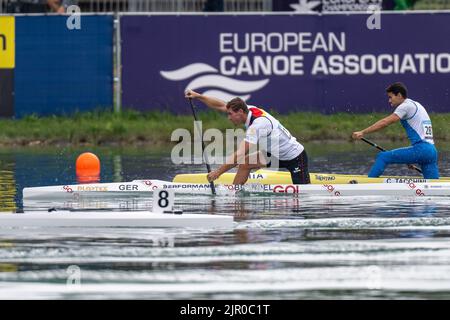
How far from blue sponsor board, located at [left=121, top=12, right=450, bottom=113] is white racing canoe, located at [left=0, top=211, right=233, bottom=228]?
13.2 m

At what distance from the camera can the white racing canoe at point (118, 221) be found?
1617 centimetres

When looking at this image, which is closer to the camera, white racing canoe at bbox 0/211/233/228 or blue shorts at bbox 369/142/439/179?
white racing canoe at bbox 0/211/233/228

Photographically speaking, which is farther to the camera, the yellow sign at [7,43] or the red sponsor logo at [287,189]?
the yellow sign at [7,43]

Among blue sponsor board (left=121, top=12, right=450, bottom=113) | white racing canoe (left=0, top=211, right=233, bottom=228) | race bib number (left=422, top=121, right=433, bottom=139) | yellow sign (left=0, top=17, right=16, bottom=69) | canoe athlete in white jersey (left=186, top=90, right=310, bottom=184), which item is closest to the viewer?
white racing canoe (left=0, top=211, right=233, bottom=228)

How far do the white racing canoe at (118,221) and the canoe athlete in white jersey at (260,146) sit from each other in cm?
293

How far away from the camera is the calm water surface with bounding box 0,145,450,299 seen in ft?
40.7

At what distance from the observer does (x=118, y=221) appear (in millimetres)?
16266

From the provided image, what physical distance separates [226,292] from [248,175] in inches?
314

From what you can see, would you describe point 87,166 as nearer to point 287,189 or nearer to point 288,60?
point 287,189

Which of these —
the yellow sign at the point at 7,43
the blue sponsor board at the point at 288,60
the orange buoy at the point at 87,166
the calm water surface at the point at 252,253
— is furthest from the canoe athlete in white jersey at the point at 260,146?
the yellow sign at the point at 7,43

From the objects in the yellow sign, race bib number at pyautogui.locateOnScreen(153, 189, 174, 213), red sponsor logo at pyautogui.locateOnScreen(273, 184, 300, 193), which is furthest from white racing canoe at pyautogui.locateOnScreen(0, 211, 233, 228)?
the yellow sign

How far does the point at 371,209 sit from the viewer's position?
711 inches

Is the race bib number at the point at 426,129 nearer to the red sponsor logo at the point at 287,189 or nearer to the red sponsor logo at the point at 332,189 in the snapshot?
the red sponsor logo at the point at 332,189

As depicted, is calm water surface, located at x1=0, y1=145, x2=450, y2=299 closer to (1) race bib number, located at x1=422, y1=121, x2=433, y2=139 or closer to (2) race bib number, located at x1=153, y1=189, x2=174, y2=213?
(2) race bib number, located at x1=153, y1=189, x2=174, y2=213
